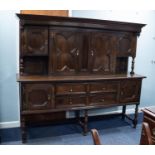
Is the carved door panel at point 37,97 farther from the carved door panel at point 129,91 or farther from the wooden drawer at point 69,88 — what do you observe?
the carved door panel at point 129,91

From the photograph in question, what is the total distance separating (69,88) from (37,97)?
0.43 m

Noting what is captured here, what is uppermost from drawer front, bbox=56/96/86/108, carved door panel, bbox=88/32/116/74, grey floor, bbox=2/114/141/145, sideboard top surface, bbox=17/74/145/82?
carved door panel, bbox=88/32/116/74

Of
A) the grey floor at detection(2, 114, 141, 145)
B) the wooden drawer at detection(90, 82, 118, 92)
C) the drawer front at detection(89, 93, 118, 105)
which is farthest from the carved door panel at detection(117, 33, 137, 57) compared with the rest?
the grey floor at detection(2, 114, 141, 145)

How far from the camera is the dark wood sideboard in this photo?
2609mm

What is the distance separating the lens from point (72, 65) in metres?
3.00

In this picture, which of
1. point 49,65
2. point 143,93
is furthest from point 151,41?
point 49,65

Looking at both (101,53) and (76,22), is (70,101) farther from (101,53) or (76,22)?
(76,22)

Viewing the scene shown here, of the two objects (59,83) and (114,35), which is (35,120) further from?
(114,35)

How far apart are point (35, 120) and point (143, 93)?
6.99 feet

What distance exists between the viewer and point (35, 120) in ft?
10.6

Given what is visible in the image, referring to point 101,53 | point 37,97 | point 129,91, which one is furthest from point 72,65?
point 129,91

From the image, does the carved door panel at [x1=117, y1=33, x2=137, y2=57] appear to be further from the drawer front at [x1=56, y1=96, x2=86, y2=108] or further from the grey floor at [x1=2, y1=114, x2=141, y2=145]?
the grey floor at [x1=2, y1=114, x2=141, y2=145]

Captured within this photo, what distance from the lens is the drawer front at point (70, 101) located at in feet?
8.87

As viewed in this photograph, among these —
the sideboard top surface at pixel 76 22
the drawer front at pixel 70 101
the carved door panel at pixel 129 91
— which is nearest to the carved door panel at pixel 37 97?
the drawer front at pixel 70 101
